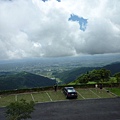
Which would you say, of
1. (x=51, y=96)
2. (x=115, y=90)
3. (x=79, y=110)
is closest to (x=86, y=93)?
(x=115, y=90)

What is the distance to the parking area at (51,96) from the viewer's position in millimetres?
31500

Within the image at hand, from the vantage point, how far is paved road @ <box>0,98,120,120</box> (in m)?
23.2

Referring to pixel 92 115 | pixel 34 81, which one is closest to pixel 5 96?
pixel 92 115

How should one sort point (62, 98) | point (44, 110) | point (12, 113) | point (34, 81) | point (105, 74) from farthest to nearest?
point (34, 81)
point (105, 74)
point (62, 98)
point (44, 110)
point (12, 113)

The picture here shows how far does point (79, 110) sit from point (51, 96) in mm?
8385

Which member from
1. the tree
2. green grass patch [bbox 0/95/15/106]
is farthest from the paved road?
the tree

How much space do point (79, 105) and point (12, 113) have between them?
12158 millimetres

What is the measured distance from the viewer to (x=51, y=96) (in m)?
33.3

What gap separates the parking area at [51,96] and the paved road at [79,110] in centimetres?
219

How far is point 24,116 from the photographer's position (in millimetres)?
17703

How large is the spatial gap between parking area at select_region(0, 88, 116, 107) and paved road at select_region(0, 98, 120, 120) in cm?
219

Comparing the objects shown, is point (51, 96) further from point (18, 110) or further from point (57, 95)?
A: point (18, 110)

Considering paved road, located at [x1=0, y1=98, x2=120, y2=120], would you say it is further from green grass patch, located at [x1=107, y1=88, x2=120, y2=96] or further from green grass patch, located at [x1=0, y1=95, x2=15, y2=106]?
green grass patch, located at [x1=107, y1=88, x2=120, y2=96]

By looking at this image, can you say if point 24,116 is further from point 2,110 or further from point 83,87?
point 83,87
